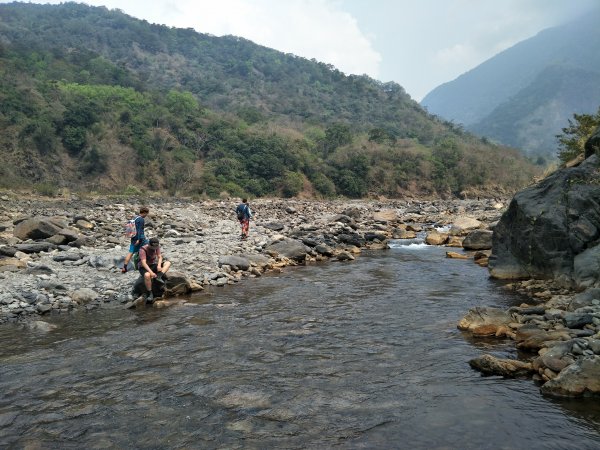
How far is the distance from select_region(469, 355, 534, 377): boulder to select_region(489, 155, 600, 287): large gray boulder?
504cm

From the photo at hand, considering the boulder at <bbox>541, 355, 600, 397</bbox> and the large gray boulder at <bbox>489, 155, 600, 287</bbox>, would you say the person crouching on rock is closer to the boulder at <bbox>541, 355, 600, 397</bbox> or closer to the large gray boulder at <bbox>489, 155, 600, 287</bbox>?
the boulder at <bbox>541, 355, 600, 397</bbox>

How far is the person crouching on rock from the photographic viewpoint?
34.4 ft

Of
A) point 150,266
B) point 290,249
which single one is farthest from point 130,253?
point 290,249

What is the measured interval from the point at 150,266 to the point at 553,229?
1055cm

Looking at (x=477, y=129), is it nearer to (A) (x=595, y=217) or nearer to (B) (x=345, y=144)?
(B) (x=345, y=144)

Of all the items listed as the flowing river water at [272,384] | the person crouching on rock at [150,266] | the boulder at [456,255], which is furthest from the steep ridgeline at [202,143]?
the flowing river water at [272,384]

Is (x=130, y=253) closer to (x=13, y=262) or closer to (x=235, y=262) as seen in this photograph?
(x=13, y=262)

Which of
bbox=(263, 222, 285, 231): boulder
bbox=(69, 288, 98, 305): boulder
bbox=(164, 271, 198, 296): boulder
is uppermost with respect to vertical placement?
bbox=(263, 222, 285, 231): boulder

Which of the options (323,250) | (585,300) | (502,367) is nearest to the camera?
(502,367)

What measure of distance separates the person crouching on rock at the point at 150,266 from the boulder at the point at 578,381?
8.19m

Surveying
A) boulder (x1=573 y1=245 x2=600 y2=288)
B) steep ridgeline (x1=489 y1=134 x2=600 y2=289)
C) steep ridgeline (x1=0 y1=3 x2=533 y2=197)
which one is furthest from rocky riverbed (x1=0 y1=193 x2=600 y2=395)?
steep ridgeline (x1=0 y1=3 x2=533 y2=197)

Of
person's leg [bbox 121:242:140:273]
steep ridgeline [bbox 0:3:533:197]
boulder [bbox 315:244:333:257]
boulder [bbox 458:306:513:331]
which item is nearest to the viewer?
boulder [bbox 458:306:513:331]

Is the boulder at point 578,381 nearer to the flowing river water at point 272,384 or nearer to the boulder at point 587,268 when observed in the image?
the flowing river water at point 272,384

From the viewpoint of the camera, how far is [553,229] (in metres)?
12.1
